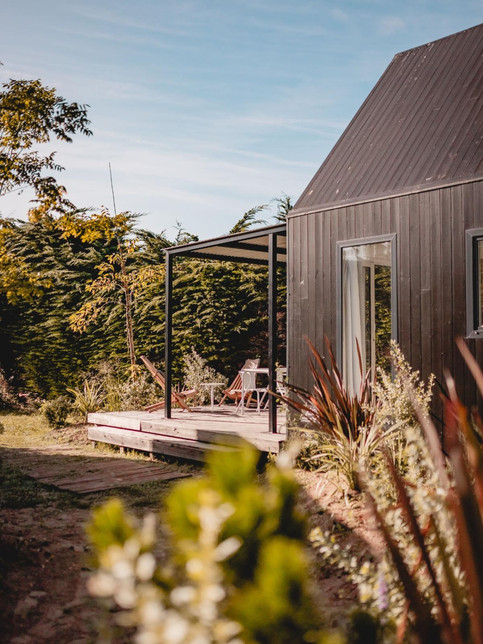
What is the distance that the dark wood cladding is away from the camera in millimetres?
5613

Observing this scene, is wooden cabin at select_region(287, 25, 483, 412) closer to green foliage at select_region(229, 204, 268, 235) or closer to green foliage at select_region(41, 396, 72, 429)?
green foliage at select_region(41, 396, 72, 429)

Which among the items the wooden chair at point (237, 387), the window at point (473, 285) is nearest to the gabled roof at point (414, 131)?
the window at point (473, 285)

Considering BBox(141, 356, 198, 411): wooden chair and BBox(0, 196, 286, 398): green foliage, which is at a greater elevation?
BBox(0, 196, 286, 398): green foliage

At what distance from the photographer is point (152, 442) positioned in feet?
26.3

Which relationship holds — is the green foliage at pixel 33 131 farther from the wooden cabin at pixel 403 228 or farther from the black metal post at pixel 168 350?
the wooden cabin at pixel 403 228

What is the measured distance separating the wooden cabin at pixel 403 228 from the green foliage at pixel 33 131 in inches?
171

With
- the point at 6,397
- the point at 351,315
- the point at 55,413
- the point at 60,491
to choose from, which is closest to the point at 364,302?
the point at 351,315

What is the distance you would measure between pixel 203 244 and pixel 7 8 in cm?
502

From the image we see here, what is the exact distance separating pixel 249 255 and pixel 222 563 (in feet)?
28.7

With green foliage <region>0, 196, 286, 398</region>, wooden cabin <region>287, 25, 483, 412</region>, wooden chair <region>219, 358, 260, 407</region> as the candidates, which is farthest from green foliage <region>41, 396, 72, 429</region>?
wooden cabin <region>287, 25, 483, 412</region>

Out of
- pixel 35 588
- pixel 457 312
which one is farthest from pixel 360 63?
pixel 35 588

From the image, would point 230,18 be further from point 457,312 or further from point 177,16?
point 457,312

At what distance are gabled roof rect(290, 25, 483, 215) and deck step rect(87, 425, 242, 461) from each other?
296 centimetres

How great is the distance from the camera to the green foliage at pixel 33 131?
362 inches
